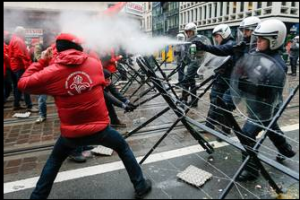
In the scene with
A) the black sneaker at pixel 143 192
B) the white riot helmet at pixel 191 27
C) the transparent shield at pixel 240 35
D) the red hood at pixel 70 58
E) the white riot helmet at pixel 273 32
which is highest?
the white riot helmet at pixel 191 27

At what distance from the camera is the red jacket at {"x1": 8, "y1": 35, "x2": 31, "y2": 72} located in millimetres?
6809

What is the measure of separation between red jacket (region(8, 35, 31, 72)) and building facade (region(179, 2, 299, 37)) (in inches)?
159

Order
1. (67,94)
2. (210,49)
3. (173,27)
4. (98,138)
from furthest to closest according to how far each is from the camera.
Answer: (173,27), (210,49), (98,138), (67,94)

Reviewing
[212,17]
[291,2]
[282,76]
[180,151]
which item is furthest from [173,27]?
[282,76]

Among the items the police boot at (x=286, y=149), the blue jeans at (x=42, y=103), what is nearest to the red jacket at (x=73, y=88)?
the police boot at (x=286, y=149)

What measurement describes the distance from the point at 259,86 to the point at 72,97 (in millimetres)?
2107

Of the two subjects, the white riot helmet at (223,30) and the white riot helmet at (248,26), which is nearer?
the white riot helmet at (248,26)

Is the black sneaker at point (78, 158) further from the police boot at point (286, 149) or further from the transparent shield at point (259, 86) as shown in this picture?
the police boot at point (286, 149)

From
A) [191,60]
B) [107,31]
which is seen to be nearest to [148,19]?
[191,60]

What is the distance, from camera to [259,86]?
124 inches

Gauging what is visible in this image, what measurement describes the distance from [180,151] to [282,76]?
6.44ft

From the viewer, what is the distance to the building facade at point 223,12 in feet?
14.9

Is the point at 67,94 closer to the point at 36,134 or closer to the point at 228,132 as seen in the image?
the point at 36,134

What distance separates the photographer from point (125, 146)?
3.07 m
